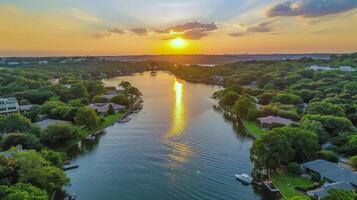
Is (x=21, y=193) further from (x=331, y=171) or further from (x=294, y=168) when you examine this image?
(x=331, y=171)

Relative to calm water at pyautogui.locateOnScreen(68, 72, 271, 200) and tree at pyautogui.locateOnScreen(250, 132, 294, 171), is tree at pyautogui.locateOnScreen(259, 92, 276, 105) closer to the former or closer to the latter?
calm water at pyautogui.locateOnScreen(68, 72, 271, 200)

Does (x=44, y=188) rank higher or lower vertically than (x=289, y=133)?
lower

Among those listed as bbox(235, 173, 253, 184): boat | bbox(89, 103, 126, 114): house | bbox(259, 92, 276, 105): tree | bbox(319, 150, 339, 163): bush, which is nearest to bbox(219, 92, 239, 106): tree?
bbox(259, 92, 276, 105): tree

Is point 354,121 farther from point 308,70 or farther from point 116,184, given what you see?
point 308,70

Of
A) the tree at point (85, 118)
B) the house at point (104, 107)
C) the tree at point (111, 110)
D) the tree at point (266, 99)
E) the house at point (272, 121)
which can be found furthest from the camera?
the tree at point (266, 99)

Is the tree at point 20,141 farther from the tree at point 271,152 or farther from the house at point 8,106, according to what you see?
the house at point 8,106

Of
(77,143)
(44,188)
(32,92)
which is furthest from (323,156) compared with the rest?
(32,92)

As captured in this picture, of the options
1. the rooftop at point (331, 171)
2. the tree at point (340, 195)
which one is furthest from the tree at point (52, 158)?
the rooftop at point (331, 171)
